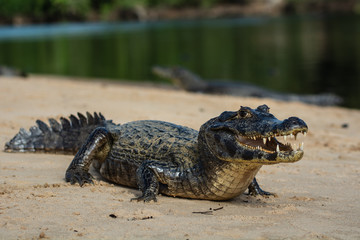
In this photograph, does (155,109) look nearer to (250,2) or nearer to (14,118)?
(14,118)

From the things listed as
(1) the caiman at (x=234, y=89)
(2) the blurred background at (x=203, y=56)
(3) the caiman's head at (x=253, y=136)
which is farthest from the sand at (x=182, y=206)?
(2) the blurred background at (x=203, y=56)

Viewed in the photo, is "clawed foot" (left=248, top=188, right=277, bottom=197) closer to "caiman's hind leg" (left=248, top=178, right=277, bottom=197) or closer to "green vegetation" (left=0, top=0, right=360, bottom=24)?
"caiman's hind leg" (left=248, top=178, right=277, bottom=197)

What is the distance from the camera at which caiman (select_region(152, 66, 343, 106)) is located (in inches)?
581

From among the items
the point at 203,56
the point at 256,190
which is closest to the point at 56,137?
the point at 256,190

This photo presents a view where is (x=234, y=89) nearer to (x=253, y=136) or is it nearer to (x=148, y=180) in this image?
(x=148, y=180)

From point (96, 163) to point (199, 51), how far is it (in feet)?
94.1

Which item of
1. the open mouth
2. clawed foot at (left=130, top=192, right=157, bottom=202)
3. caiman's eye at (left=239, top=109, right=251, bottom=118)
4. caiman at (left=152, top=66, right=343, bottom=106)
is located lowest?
caiman at (left=152, top=66, right=343, bottom=106)

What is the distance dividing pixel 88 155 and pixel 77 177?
292 mm

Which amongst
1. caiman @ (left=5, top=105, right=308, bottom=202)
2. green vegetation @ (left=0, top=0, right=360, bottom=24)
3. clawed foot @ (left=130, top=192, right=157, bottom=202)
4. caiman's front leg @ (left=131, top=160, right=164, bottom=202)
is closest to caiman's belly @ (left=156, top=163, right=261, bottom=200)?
caiman @ (left=5, top=105, right=308, bottom=202)

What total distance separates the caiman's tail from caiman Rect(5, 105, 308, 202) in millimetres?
430

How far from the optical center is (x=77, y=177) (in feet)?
16.0

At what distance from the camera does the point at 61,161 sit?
5.73 meters

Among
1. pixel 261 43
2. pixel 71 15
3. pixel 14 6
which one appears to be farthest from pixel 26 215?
pixel 71 15

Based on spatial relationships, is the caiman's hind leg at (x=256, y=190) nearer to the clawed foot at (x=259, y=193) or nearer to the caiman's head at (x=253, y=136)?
the clawed foot at (x=259, y=193)
